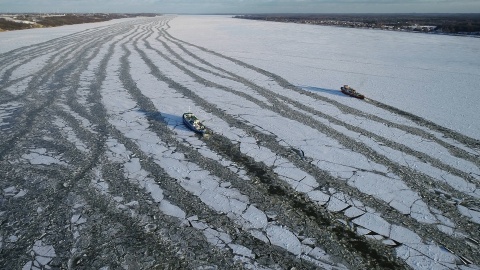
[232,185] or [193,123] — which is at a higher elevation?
[193,123]

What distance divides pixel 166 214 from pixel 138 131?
2.93 m

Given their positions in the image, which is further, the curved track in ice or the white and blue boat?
the white and blue boat

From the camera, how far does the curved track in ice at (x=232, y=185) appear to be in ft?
11.1

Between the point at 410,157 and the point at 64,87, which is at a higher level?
the point at 64,87

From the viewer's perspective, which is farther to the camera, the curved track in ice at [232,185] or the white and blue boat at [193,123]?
the white and blue boat at [193,123]

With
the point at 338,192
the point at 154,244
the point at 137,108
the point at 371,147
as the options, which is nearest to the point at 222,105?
the point at 137,108

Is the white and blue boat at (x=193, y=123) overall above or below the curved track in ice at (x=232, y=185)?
above

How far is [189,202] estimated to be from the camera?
418 cm

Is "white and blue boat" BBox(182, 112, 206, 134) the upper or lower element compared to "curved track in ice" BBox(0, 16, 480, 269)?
upper

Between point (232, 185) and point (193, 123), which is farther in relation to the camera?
point (193, 123)

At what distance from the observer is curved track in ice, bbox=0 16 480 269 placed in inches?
133

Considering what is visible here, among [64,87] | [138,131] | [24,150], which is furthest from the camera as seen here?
[64,87]

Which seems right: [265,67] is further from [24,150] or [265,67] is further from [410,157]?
[24,150]

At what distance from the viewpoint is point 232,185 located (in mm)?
4582
